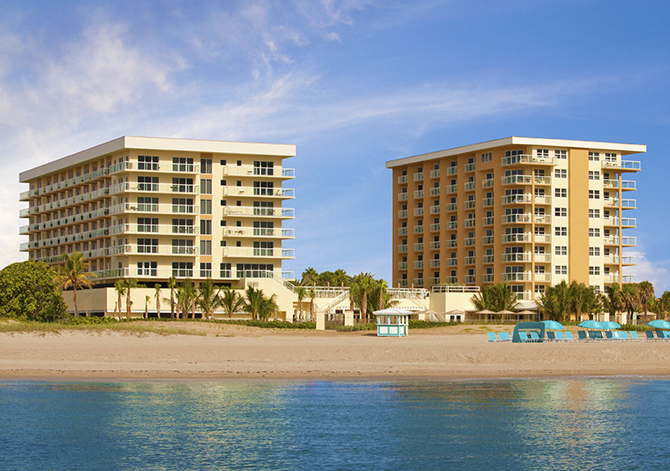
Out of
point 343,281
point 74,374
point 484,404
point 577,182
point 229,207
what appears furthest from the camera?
point 343,281

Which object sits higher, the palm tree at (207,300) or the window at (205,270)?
the window at (205,270)

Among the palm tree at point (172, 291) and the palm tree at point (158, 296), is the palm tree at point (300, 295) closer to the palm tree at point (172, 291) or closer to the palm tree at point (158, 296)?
the palm tree at point (172, 291)

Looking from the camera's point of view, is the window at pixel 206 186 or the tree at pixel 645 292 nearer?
the window at pixel 206 186

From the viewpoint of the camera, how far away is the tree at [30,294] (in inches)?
3123

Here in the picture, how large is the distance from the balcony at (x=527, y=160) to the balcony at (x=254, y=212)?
1094 inches

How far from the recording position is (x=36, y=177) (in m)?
109

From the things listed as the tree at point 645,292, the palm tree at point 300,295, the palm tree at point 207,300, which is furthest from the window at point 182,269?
the tree at point 645,292

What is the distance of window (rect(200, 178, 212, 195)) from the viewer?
93562mm

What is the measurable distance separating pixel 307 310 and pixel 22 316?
28.7 m

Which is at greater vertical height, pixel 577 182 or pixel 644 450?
pixel 577 182

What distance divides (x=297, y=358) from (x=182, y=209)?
1989 inches

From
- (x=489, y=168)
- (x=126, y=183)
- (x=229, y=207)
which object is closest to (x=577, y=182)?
(x=489, y=168)

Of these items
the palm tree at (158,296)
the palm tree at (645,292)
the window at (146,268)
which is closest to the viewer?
the palm tree at (158,296)

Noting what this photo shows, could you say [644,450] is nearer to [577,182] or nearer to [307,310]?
[307,310]
